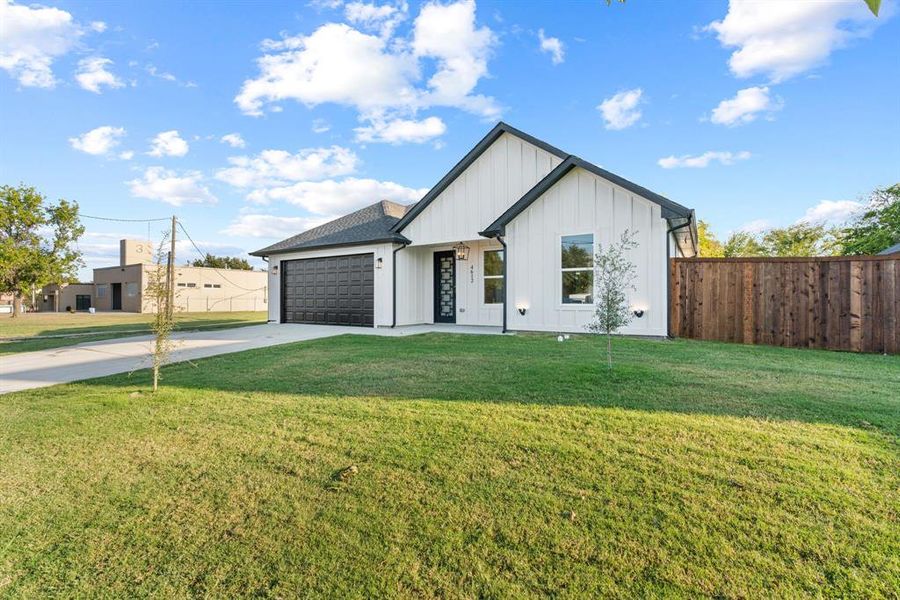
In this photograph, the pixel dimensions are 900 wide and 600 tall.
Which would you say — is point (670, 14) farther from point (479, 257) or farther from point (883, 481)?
point (883, 481)

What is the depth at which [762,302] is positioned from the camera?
8.49m

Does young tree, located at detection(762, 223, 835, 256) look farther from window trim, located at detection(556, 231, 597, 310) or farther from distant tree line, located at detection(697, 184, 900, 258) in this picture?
window trim, located at detection(556, 231, 597, 310)

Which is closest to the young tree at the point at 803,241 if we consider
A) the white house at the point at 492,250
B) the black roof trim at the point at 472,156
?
the white house at the point at 492,250

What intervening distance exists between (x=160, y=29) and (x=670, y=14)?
41.2ft

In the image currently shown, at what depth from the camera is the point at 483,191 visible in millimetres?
12062

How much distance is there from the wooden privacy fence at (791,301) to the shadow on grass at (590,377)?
2.51ft

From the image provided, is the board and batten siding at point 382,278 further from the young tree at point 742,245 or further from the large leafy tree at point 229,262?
the large leafy tree at point 229,262

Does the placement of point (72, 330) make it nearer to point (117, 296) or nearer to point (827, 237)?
point (117, 296)

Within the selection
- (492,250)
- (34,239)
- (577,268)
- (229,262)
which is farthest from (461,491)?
(229,262)

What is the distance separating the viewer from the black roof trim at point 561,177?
8578mm

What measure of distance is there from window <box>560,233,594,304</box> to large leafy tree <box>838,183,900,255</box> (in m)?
23.5

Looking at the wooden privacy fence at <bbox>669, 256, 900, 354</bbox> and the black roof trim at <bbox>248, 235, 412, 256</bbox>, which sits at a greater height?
the black roof trim at <bbox>248, 235, 412, 256</bbox>

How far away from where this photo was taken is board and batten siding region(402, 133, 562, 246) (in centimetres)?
1148

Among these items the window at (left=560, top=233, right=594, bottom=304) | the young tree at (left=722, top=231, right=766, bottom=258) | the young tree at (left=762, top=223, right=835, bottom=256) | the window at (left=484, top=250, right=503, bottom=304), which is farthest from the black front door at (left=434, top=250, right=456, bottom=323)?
the young tree at (left=722, top=231, right=766, bottom=258)
